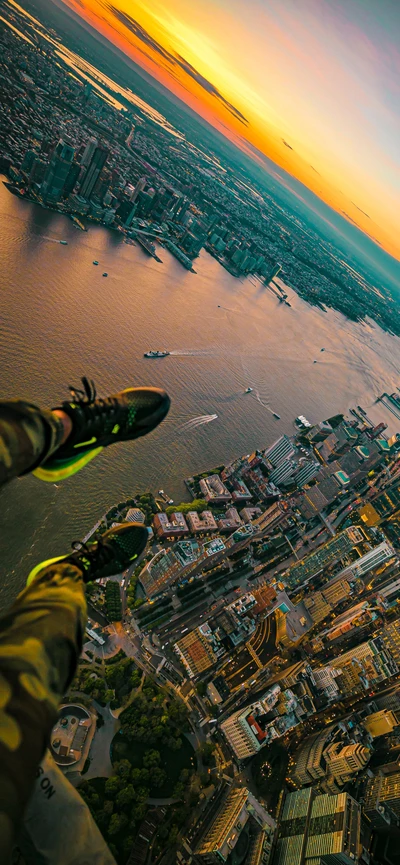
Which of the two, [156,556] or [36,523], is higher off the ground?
[156,556]

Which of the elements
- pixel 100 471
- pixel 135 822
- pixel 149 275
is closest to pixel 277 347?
pixel 149 275

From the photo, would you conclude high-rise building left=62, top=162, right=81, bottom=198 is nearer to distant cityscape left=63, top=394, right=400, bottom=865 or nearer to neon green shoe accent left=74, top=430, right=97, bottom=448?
distant cityscape left=63, top=394, right=400, bottom=865

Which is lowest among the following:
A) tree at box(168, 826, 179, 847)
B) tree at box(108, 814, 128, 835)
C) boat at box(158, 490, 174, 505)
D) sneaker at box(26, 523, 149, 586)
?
tree at box(108, 814, 128, 835)

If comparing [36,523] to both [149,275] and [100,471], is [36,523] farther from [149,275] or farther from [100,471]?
[149,275]

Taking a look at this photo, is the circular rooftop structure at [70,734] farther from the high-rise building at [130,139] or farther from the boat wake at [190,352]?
the high-rise building at [130,139]

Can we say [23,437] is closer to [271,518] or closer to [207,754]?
[207,754]

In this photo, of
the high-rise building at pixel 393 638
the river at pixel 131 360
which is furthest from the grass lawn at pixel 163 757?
the high-rise building at pixel 393 638

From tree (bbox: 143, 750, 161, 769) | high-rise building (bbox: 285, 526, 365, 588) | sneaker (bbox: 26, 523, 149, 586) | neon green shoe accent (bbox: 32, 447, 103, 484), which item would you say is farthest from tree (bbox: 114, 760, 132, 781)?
neon green shoe accent (bbox: 32, 447, 103, 484)

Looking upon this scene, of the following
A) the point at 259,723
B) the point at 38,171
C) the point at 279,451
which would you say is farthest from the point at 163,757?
the point at 38,171
